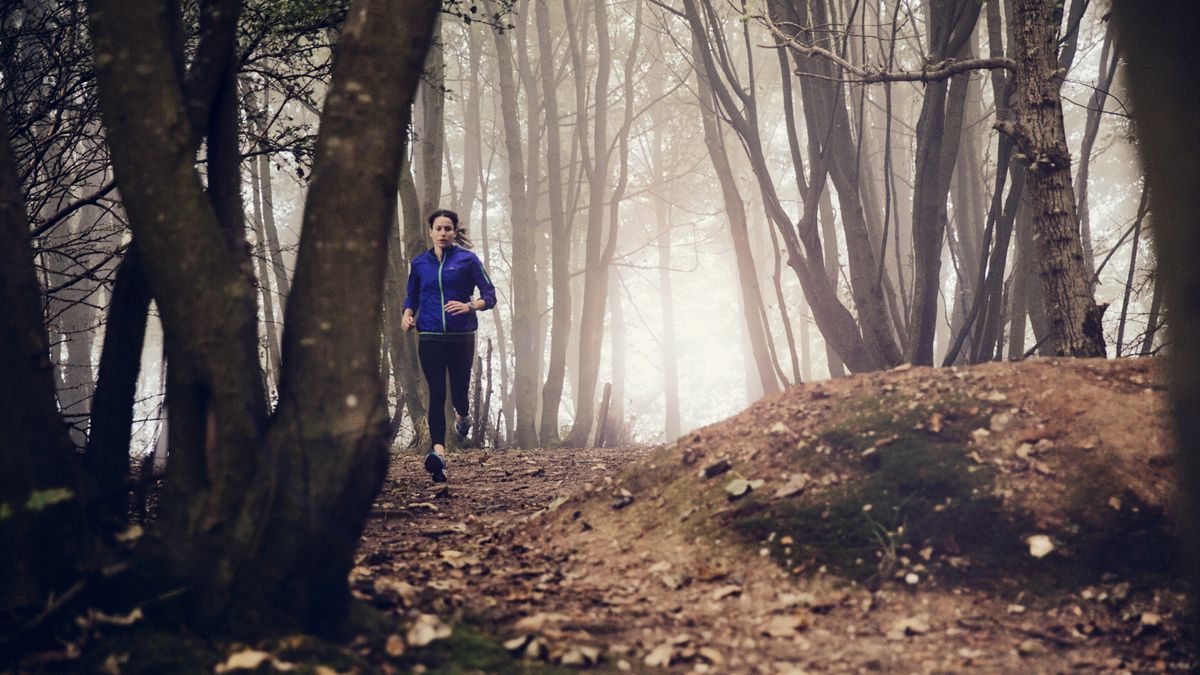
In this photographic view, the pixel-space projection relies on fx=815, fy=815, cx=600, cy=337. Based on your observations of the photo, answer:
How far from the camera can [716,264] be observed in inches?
1319

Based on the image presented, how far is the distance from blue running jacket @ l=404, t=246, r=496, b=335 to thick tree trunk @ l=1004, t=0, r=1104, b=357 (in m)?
3.93

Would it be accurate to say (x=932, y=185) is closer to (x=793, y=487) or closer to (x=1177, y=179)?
(x=793, y=487)

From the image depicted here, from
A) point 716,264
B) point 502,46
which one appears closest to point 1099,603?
point 502,46

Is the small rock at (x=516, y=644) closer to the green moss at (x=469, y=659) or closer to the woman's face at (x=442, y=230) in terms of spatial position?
the green moss at (x=469, y=659)

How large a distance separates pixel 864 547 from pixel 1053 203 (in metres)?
2.99

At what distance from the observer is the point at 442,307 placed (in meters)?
6.46

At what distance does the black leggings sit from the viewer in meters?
6.54

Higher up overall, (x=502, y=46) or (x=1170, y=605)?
(x=502, y=46)

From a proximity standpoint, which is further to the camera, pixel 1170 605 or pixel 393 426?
pixel 393 426

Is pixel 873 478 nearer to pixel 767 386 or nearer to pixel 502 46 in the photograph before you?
pixel 767 386

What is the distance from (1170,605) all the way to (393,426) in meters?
8.68

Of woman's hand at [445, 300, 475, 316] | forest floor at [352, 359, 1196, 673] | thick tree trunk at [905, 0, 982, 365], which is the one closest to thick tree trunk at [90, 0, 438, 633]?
forest floor at [352, 359, 1196, 673]

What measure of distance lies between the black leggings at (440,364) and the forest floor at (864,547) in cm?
144

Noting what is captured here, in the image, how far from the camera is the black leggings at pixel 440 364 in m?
6.54
